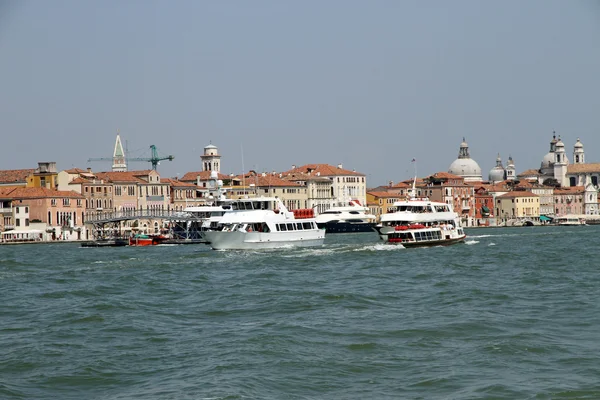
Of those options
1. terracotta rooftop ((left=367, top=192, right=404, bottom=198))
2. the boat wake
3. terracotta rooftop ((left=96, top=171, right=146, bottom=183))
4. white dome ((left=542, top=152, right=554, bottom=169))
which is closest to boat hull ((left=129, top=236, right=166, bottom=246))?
the boat wake

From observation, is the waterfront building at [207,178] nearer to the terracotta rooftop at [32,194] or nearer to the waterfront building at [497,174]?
the terracotta rooftop at [32,194]

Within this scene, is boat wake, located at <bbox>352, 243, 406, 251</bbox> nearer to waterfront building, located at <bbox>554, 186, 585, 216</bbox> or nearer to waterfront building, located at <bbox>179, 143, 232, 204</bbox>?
waterfront building, located at <bbox>179, 143, 232, 204</bbox>

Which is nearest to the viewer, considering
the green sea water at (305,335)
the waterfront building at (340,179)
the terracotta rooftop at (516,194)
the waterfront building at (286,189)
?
the green sea water at (305,335)

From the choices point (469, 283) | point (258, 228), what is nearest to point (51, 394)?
point (469, 283)

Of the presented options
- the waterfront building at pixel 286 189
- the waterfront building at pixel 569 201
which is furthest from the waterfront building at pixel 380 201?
the waterfront building at pixel 569 201

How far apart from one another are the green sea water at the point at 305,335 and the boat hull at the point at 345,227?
65031 millimetres

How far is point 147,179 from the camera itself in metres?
95.4

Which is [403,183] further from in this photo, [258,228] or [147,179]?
[258,228]

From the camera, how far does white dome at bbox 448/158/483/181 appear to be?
16212cm

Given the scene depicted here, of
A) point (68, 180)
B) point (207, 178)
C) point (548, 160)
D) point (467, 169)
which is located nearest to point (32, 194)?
point (68, 180)

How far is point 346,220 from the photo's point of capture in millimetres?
101312

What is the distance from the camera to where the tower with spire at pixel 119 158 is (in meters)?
138

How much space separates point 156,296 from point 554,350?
11.7 meters

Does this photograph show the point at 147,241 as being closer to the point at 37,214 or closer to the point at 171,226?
the point at 171,226
